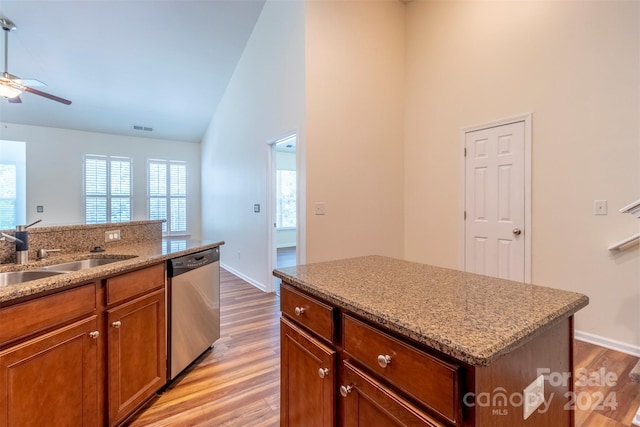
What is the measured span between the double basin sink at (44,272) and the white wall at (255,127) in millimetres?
1994

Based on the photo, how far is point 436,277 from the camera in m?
1.30

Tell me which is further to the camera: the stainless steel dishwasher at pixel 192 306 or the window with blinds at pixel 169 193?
the window with blinds at pixel 169 193

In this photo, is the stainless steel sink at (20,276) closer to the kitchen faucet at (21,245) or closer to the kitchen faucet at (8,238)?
the kitchen faucet at (21,245)

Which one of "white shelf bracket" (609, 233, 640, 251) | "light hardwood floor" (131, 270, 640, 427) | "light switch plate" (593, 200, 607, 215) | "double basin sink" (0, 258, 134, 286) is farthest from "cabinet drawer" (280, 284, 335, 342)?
"light switch plate" (593, 200, 607, 215)

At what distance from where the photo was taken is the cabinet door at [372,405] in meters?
0.78

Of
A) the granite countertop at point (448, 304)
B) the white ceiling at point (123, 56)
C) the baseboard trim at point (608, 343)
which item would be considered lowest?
the baseboard trim at point (608, 343)

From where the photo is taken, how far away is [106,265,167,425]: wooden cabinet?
156 centimetres

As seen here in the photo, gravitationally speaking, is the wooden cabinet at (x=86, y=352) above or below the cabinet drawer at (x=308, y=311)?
below

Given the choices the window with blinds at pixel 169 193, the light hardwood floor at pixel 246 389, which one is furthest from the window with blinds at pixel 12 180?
the light hardwood floor at pixel 246 389

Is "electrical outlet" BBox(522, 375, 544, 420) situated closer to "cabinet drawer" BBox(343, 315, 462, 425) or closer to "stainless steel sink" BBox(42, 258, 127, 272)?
"cabinet drawer" BBox(343, 315, 462, 425)

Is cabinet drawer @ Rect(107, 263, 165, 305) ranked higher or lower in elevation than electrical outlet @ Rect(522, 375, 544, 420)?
higher

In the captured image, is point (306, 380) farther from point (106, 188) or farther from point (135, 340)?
point (106, 188)

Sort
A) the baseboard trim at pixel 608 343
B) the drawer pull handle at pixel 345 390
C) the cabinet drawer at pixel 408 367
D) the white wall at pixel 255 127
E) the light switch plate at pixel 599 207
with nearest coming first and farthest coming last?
1. the cabinet drawer at pixel 408 367
2. the drawer pull handle at pixel 345 390
3. the baseboard trim at pixel 608 343
4. the light switch plate at pixel 599 207
5. the white wall at pixel 255 127

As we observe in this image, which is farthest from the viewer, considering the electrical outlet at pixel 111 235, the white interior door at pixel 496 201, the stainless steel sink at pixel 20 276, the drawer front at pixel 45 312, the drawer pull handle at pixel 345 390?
the white interior door at pixel 496 201
